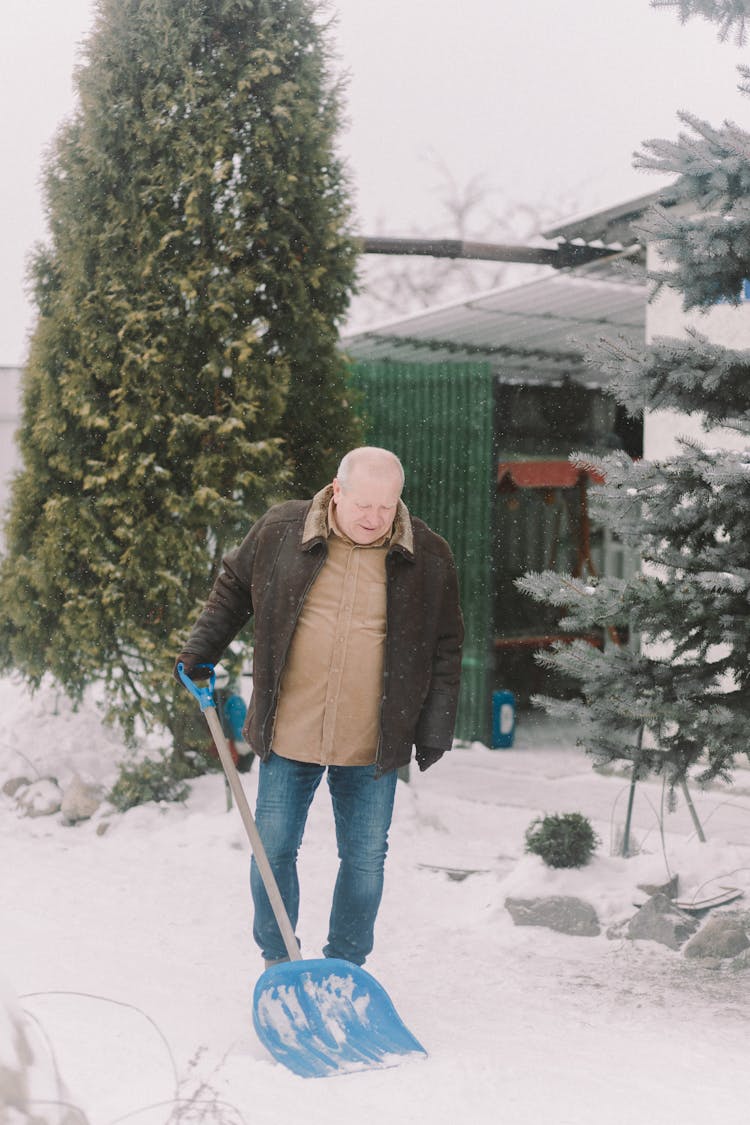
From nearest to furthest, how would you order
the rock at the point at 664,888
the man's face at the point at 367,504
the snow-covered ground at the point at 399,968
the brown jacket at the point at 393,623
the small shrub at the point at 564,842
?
1. the snow-covered ground at the point at 399,968
2. the man's face at the point at 367,504
3. the brown jacket at the point at 393,623
4. the rock at the point at 664,888
5. the small shrub at the point at 564,842

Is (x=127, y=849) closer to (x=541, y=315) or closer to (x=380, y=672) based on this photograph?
(x=380, y=672)

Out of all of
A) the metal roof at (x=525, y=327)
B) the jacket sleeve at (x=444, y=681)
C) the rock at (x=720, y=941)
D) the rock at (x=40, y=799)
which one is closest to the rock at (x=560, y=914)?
the rock at (x=720, y=941)

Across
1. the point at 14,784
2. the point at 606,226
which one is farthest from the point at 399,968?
the point at 606,226

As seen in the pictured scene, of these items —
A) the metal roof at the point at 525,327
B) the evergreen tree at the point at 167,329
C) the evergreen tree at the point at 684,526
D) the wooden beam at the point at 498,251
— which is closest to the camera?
the evergreen tree at the point at 684,526

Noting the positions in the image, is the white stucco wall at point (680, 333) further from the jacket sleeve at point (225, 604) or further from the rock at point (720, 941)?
the jacket sleeve at point (225, 604)

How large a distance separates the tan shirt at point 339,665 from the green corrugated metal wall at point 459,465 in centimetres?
496

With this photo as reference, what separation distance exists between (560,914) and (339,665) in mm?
1802

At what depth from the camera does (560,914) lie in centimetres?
491

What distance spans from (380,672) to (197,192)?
351cm

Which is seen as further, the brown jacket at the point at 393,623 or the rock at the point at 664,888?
the rock at the point at 664,888

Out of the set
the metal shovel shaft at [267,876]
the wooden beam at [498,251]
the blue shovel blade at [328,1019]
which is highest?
the wooden beam at [498,251]

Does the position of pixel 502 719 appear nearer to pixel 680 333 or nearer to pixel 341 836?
pixel 680 333

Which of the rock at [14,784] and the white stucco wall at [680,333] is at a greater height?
the white stucco wall at [680,333]

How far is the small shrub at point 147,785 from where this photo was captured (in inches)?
254
